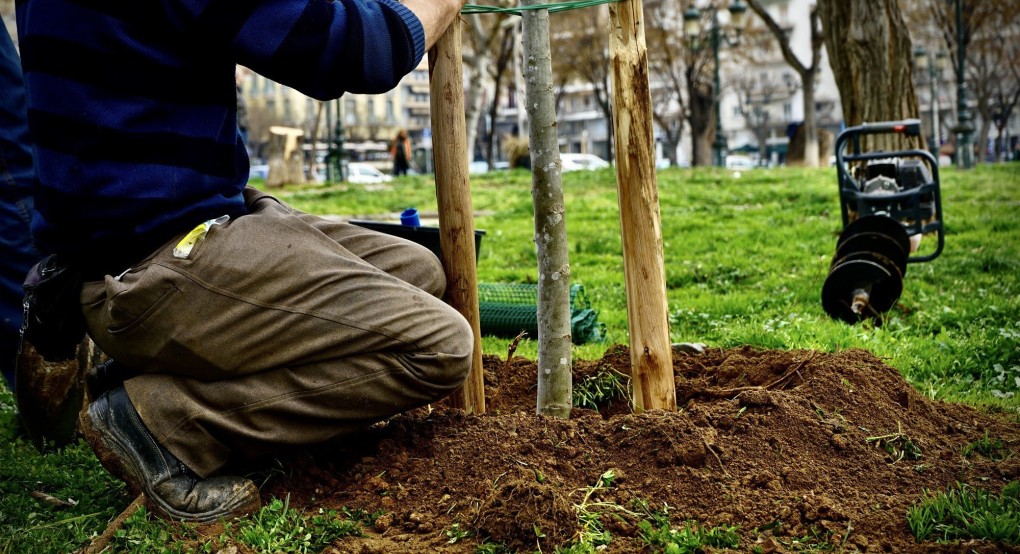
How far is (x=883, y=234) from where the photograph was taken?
556 cm

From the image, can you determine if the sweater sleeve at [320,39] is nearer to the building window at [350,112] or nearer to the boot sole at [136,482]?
the boot sole at [136,482]

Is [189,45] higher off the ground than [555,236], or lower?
higher

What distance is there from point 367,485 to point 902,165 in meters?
4.85

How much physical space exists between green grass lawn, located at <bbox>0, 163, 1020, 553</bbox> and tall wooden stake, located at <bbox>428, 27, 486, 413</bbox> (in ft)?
4.35

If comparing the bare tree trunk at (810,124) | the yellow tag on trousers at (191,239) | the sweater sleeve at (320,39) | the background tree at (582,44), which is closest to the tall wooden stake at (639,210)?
the sweater sleeve at (320,39)

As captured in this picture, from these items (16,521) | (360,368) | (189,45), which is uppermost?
(189,45)

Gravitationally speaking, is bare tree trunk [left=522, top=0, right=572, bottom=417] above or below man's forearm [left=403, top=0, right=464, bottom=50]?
below

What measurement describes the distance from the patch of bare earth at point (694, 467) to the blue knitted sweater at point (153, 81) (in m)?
0.97

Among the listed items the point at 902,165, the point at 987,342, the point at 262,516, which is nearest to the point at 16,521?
the point at 262,516

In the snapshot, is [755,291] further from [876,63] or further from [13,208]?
[13,208]

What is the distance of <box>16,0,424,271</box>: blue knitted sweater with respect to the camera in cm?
253

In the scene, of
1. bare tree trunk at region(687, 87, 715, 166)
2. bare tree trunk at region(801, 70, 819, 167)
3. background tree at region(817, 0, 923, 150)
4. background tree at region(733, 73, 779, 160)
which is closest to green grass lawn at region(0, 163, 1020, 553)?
background tree at region(817, 0, 923, 150)

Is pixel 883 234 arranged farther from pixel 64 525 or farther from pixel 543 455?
pixel 64 525

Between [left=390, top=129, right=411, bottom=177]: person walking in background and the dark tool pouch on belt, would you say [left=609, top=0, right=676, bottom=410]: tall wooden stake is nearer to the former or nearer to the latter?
the dark tool pouch on belt
